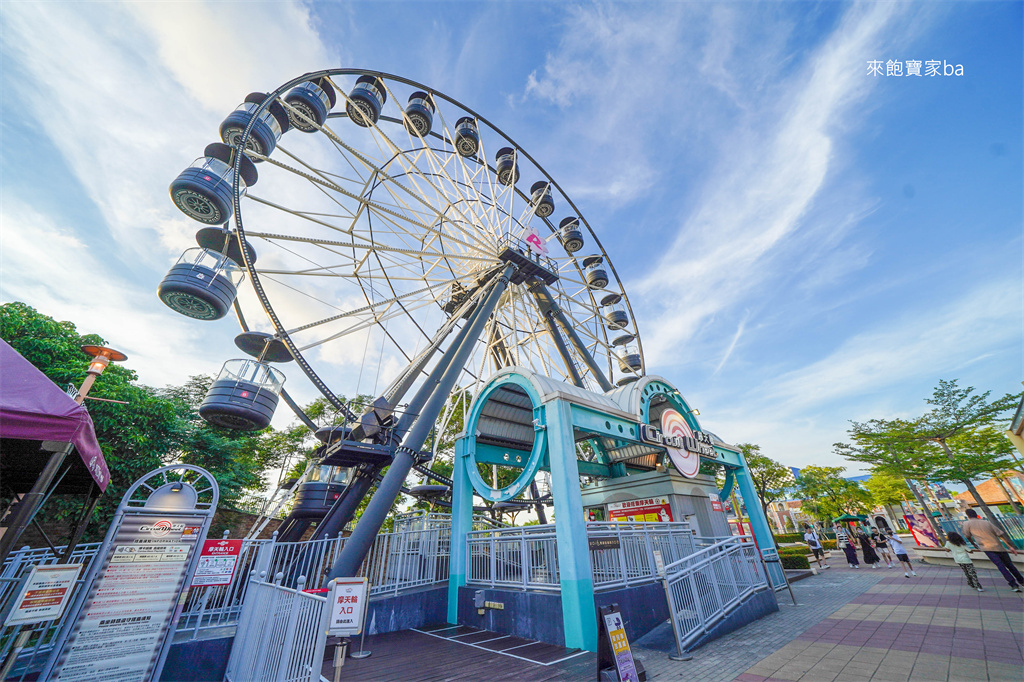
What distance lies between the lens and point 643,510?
14.9 meters

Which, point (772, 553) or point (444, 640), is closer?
point (444, 640)

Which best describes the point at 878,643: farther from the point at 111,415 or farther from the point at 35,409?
the point at 111,415

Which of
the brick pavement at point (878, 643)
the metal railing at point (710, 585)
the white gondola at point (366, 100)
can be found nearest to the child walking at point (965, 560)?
the brick pavement at point (878, 643)

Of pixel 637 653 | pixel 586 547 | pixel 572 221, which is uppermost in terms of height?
pixel 572 221

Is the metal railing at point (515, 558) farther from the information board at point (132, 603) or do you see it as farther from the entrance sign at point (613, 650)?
the information board at point (132, 603)

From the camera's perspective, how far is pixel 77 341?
1812 cm

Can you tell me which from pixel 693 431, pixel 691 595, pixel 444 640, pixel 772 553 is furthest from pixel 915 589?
pixel 444 640

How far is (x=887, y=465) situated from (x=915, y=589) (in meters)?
18.7

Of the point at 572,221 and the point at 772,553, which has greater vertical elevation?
the point at 572,221

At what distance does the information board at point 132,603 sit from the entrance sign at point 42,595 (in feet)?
2.44

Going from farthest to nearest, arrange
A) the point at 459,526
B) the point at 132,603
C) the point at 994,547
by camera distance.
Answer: the point at 459,526
the point at 994,547
the point at 132,603

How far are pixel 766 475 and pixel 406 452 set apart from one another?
37.4 metres

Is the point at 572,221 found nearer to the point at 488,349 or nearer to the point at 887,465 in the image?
the point at 488,349

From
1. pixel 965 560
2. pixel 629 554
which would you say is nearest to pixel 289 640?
pixel 629 554
